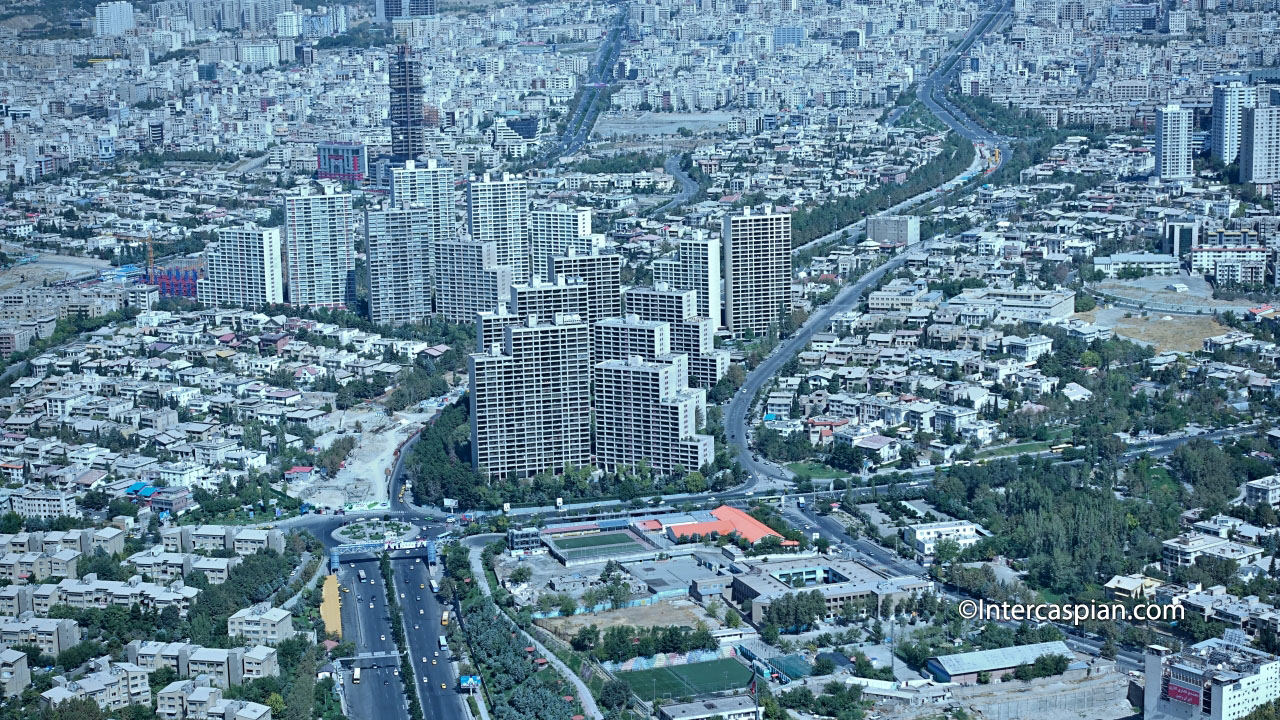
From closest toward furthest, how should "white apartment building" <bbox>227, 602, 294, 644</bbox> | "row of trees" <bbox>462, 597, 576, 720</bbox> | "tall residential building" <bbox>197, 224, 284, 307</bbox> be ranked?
1. "row of trees" <bbox>462, 597, 576, 720</bbox>
2. "white apartment building" <bbox>227, 602, 294, 644</bbox>
3. "tall residential building" <bbox>197, 224, 284, 307</bbox>

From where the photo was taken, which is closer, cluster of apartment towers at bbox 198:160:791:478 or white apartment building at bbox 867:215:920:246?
cluster of apartment towers at bbox 198:160:791:478

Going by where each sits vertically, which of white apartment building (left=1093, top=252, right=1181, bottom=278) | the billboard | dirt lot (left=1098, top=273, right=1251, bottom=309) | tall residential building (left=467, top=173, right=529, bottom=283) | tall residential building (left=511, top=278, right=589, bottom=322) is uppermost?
tall residential building (left=467, top=173, right=529, bottom=283)

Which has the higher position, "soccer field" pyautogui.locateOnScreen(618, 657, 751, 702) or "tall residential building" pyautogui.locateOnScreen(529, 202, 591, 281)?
"tall residential building" pyautogui.locateOnScreen(529, 202, 591, 281)

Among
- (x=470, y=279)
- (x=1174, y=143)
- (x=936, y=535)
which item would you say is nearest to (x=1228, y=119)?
(x=1174, y=143)

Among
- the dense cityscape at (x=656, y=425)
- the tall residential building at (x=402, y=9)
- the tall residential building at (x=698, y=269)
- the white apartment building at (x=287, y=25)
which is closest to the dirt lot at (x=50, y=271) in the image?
the dense cityscape at (x=656, y=425)

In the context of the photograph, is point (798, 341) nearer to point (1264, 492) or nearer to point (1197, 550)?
point (1264, 492)

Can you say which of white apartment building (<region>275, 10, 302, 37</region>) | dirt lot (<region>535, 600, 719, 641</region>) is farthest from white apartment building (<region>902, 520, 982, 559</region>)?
white apartment building (<region>275, 10, 302, 37</region>)

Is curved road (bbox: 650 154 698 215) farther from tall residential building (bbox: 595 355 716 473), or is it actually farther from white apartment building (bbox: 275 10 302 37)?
white apartment building (bbox: 275 10 302 37)
